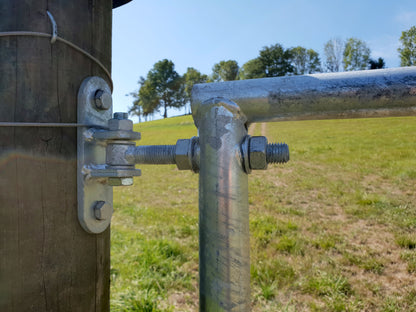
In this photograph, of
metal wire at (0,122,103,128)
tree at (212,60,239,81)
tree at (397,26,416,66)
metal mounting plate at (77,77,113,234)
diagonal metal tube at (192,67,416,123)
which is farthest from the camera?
tree at (212,60,239,81)

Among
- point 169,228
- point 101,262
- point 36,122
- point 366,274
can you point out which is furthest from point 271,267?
point 36,122

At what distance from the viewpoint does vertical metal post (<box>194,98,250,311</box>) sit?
68cm

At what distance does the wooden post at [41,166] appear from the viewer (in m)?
0.77

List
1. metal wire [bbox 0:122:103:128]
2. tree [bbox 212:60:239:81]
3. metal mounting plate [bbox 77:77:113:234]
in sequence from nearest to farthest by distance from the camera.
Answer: metal wire [bbox 0:122:103:128]
metal mounting plate [bbox 77:77:113:234]
tree [bbox 212:60:239:81]

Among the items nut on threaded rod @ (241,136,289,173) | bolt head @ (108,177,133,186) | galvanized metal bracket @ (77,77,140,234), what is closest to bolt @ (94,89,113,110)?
galvanized metal bracket @ (77,77,140,234)

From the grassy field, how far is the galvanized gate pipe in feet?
5.23

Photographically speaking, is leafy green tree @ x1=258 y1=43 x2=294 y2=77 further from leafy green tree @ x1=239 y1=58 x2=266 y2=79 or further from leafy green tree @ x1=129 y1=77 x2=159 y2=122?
leafy green tree @ x1=129 y1=77 x2=159 y2=122

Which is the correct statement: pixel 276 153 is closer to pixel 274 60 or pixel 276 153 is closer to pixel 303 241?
pixel 303 241

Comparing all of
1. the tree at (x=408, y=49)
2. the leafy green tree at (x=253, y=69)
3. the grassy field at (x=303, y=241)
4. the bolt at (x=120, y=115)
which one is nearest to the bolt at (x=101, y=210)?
the bolt at (x=120, y=115)

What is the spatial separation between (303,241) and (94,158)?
3090 millimetres

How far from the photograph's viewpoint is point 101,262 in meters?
0.95

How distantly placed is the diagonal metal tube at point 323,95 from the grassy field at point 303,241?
1.58 meters

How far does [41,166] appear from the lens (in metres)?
0.80

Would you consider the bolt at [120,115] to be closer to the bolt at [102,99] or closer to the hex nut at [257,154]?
the bolt at [102,99]
